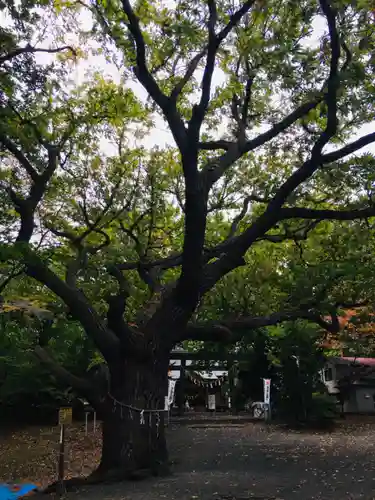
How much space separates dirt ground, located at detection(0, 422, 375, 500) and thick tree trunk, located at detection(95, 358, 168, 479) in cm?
47

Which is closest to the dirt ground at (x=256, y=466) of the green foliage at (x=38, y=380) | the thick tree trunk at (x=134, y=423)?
the thick tree trunk at (x=134, y=423)

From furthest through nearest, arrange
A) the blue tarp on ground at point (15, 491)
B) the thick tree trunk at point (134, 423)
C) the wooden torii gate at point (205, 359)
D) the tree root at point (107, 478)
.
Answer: the wooden torii gate at point (205, 359) → the thick tree trunk at point (134, 423) → the tree root at point (107, 478) → the blue tarp on ground at point (15, 491)

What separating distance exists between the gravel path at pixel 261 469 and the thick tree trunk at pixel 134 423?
1.62 feet

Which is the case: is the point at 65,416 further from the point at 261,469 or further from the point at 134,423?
the point at 261,469

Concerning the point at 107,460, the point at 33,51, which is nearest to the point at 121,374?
the point at 107,460

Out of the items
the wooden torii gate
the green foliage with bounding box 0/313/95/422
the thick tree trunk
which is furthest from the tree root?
the wooden torii gate

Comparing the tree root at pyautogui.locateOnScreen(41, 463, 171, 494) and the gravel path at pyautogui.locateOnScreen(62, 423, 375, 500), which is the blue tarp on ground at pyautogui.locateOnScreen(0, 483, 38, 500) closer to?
the tree root at pyautogui.locateOnScreen(41, 463, 171, 494)

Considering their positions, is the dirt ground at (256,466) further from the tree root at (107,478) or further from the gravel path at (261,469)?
the tree root at (107,478)

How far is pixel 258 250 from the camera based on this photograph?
48.2ft

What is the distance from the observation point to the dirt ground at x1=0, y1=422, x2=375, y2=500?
7449mm

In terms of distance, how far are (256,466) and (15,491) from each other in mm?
→ 4825

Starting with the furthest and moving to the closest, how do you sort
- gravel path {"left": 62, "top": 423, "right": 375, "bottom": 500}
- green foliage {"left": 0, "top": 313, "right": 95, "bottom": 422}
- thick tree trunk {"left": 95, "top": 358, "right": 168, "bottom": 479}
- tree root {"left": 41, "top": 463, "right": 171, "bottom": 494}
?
green foliage {"left": 0, "top": 313, "right": 95, "bottom": 422}, thick tree trunk {"left": 95, "top": 358, "right": 168, "bottom": 479}, tree root {"left": 41, "top": 463, "right": 171, "bottom": 494}, gravel path {"left": 62, "top": 423, "right": 375, "bottom": 500}

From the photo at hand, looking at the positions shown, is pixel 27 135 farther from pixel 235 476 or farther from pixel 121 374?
pixel 235 476

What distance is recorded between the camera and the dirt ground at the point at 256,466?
24.4ft
